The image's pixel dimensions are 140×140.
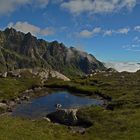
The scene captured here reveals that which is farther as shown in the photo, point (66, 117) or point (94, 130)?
point (66, 117)

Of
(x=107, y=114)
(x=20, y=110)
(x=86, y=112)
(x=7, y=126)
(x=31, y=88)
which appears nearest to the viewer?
(x=7, y=126)

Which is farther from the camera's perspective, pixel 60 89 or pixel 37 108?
pixel 60 89

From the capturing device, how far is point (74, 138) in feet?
196

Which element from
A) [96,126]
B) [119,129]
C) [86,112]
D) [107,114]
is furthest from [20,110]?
[119,129]

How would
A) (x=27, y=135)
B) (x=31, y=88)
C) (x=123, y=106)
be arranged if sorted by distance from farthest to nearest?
(x=31, y=88) → (x=123, y=106) → (x=27, y=135)

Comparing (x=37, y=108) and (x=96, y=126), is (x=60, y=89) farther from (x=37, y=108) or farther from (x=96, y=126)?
(x=96, y=126)

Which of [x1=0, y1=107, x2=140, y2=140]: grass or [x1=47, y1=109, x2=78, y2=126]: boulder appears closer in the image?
[x1=0, y1=107, x2=140, y2=140]: grass

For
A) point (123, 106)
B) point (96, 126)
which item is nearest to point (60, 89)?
point (123, 106)

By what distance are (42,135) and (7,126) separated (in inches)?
289

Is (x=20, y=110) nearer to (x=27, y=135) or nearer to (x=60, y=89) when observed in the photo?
(x=27, y=135)

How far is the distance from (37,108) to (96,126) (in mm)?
51059

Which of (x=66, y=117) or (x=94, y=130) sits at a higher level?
(x=66, y=117)

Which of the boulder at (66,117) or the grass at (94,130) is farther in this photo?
the boulder at (66,117)

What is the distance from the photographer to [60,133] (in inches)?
2443
